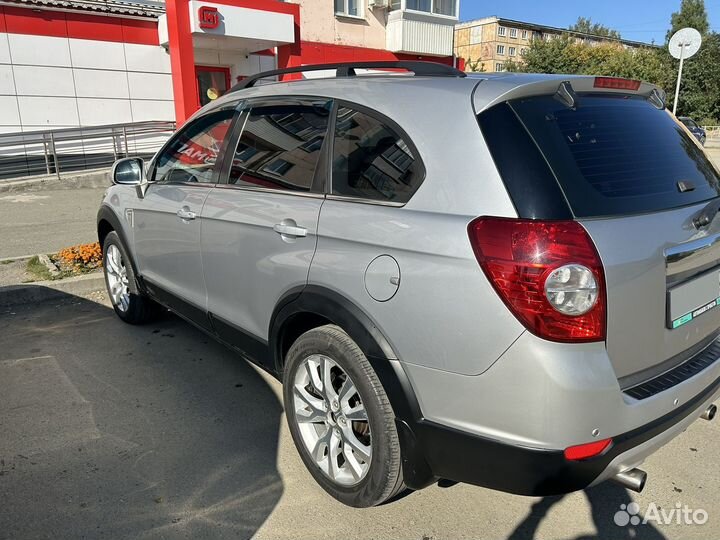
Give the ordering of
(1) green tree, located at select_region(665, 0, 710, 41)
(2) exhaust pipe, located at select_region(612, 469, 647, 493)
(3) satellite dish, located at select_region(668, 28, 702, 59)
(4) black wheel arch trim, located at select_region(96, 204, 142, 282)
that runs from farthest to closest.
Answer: (1) green tree, located at select_region(665, 0, 710, 41), (3) satellite dish, located at select_region(668, 28, 702, 59), (4) black wheel arch trim, located at select_region(96, 204, 142, 282), (2) exhaust pipe, located at select_region(612, 469, 647, 493)

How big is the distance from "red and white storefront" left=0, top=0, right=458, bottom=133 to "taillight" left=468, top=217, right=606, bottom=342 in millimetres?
13478

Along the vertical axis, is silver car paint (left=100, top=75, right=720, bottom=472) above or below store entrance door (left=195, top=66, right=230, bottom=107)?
below

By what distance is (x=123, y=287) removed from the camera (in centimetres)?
457

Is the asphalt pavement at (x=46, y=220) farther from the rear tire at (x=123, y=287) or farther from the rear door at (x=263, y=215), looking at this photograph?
the rear door at (x=263, y=215)

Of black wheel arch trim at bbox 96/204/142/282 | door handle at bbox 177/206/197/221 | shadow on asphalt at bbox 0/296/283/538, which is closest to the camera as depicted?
shadow on asphalt at bbox 0/296/283/538

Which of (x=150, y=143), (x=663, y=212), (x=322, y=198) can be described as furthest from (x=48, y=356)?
(x=150, y=143)

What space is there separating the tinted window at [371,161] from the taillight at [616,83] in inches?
32.9

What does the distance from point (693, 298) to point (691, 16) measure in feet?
196

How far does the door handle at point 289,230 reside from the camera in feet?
8.14

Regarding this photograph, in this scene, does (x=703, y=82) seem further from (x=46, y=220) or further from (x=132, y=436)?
(x=132, y=436)

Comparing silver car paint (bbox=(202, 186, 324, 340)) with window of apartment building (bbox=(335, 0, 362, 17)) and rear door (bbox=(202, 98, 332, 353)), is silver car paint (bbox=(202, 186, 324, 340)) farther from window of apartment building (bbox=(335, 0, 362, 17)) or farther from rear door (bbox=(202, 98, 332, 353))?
window of apartment building (bbox=(335, 0, 362, 17))

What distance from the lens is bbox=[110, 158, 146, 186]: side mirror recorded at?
3957mm

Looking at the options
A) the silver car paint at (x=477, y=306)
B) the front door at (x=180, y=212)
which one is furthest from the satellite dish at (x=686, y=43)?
the silver car paint at (x=477, y=306)

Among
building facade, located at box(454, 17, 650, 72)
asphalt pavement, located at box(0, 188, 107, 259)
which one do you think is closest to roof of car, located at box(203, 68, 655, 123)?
asphalt pavement, located at box(0, 188, 107, 259)
